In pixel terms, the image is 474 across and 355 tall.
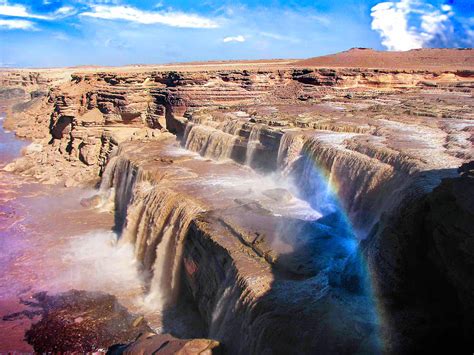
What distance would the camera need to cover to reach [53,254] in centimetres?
1472

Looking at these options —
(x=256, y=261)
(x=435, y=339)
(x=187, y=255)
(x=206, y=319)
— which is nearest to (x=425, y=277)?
(x=435, y=339)

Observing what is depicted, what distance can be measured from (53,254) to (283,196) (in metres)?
8.35

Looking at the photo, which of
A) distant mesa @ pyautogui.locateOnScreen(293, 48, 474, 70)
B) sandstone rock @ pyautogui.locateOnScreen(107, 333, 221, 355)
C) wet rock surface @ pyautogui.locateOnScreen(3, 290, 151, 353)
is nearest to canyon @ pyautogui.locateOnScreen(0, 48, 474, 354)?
sandstone rock @ pyautogui.locateOnScreen(107, 333, 221, 355)

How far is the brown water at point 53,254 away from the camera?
12.1 m

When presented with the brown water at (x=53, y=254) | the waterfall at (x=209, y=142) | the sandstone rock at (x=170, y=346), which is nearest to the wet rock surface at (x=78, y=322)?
the brown water at (x=53, y=254)

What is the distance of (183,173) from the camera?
55.5ft

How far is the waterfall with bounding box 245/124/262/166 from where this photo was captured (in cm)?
1769

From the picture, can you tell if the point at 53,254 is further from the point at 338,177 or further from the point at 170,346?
the point at 338,177

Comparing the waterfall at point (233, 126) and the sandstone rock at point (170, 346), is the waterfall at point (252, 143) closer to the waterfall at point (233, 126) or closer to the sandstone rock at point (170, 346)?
the waterfall at point (233, 126)

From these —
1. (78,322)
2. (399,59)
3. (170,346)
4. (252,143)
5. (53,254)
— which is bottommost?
(78,322)

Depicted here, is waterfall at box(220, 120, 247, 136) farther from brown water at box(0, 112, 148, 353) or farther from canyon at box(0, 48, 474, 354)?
brown water at box(0, 112, 148, 353)

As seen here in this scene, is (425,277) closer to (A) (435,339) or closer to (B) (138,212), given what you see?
(A) (435,339)

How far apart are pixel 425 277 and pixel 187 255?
245 inches

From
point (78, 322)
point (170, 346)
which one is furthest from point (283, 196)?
point (78, 322)
